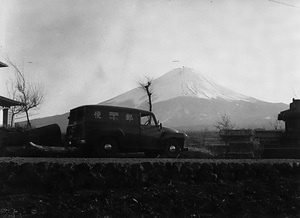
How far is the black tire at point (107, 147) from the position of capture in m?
13.8

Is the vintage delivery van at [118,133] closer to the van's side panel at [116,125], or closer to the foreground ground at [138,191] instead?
the van's side panel at [116,125]

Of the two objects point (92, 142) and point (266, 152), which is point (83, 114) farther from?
point (266, 152)

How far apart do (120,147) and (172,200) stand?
5.56m

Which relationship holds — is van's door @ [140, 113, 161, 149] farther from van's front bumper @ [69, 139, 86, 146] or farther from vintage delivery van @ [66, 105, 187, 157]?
van's front bumper @ [69, 139, 86, 146]

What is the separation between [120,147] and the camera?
46.3 ft

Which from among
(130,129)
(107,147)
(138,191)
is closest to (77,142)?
(107,147)

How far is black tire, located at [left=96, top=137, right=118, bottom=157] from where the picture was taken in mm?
13797

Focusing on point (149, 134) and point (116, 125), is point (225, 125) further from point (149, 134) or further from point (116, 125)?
point (116, 125)

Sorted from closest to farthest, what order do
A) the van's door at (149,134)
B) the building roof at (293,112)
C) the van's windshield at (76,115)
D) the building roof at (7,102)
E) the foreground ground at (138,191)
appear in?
the foreground ground at (138,191), the van's windshield at (76,115), the van's door at (149,134), the building roof at (293,112), the building roof at (7,102)

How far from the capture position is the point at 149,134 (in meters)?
14.7

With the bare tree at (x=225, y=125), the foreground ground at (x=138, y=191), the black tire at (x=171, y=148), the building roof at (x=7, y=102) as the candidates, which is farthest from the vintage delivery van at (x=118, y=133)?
the building roof at (x=7, y=102)

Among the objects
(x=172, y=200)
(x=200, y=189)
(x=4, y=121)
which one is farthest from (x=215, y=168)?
(x=4, y=121)

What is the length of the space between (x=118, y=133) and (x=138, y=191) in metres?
5.09

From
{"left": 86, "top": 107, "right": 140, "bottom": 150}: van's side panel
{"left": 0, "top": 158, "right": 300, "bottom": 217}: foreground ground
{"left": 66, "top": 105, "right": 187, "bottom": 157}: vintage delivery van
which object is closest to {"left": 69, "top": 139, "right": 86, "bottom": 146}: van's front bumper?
{"left": 66, "top": 105, "right": 187, "bottom": 157}: vintage delivery van
